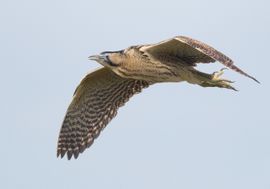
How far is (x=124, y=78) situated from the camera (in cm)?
1289

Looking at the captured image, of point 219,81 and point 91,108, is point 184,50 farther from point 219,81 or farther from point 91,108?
point 91,108

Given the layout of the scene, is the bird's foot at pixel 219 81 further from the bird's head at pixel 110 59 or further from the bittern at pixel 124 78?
the bird's head at pixel 110 59

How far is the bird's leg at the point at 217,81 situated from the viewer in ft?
38.2

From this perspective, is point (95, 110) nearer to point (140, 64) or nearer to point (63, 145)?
point (63, 145)

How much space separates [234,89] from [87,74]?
6.61 ft

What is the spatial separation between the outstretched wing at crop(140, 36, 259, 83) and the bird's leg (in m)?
0.19

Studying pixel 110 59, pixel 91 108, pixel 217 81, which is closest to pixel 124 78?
pixel 91 108

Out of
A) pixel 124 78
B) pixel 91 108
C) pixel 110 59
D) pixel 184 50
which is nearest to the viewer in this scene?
pixel 184 50

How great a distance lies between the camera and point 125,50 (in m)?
11.7

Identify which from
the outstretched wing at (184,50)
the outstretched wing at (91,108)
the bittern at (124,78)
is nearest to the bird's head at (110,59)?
the bittern at (124,78)

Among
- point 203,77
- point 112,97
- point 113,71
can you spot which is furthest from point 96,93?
point 203,77

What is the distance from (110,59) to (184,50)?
0.95 metres

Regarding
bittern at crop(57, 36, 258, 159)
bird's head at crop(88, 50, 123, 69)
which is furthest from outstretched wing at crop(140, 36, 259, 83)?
bird's head at crop(88, 50, 123, 69)

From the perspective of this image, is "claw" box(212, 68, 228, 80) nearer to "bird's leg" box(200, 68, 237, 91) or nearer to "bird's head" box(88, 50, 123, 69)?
"bird's leg" box(200, 68, 237, 91)
